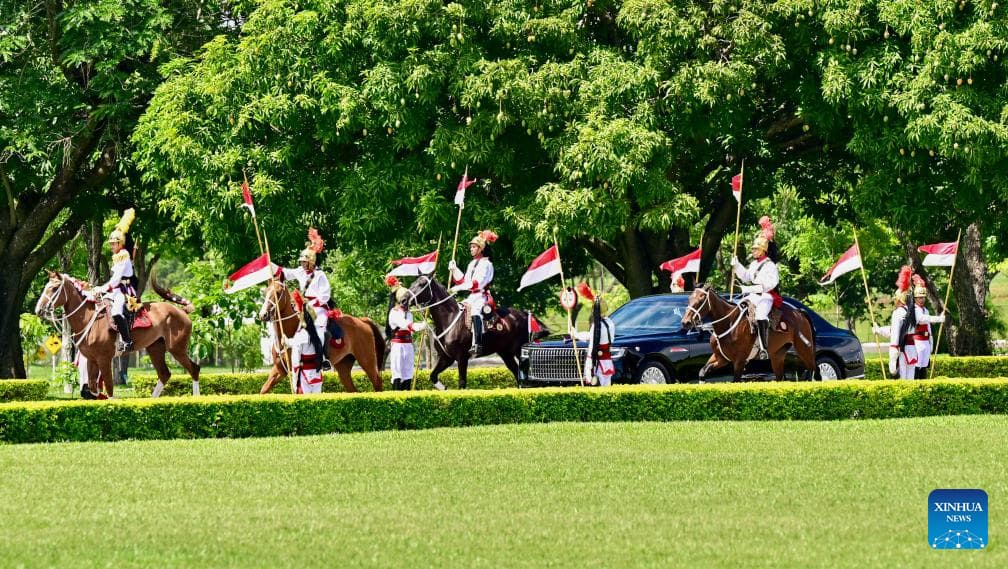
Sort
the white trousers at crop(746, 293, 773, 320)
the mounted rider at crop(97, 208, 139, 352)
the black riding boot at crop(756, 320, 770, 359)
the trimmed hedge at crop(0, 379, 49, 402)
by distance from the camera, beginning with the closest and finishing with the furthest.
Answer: the mounted rider at crop(97, 208, 139, 352) → the white trousers at crop(746, 293, 773, 320) → the black riding boot at crop(756, 320, 770, 359) → the trimmed hedge at crop(0, 379, 49, 402)

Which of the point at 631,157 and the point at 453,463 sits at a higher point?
the point at 631,157

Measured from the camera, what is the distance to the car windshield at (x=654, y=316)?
933 inches

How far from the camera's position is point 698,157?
29.6 m

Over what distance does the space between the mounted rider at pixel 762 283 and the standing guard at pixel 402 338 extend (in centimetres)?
514

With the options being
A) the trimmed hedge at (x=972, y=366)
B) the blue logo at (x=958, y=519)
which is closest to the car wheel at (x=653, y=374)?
the trimmed hedge at (x=972, y=366)

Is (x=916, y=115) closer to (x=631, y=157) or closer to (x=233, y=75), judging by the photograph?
(x=631, y=157)

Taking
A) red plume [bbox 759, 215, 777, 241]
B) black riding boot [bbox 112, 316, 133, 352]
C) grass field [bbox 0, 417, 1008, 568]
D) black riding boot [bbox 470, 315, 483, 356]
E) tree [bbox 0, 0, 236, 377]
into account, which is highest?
tree [bbox 0, 0, 236, 377]

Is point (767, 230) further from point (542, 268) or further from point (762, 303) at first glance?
point (542, 268)

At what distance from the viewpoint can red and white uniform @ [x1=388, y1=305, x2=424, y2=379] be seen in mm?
22531

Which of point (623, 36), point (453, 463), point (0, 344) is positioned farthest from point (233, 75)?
point (453, 463)

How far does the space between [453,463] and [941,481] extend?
4.76 metres

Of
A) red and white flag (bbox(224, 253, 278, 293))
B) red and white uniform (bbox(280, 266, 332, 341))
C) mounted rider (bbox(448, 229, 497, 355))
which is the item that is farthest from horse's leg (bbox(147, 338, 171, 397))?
mounted rider (bbox(448, 229, 497, 355))

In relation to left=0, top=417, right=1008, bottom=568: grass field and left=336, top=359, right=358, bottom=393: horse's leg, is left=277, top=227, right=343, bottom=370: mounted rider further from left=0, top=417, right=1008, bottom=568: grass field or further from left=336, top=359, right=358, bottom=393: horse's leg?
left=0, top=417, right=1008, bottom=568: grass field

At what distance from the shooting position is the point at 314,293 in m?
21.2
